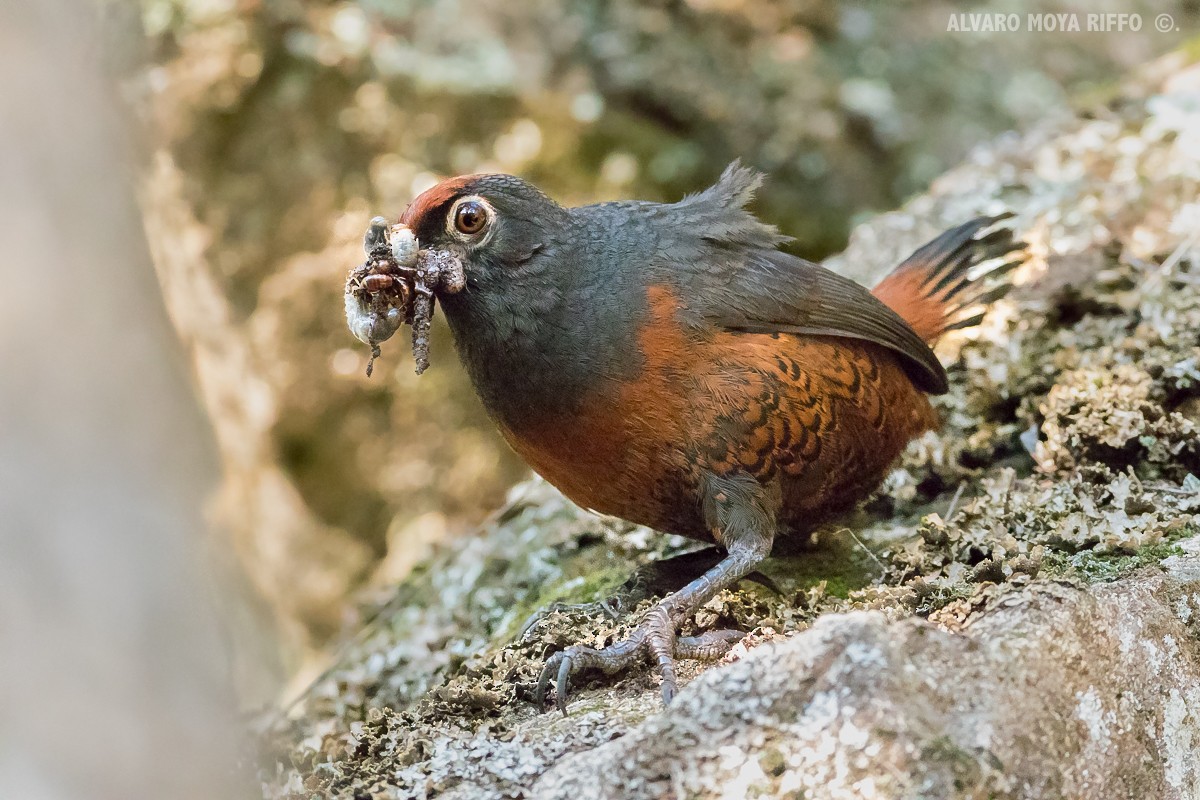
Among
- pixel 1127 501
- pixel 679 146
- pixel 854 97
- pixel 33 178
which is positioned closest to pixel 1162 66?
pixel 854 97

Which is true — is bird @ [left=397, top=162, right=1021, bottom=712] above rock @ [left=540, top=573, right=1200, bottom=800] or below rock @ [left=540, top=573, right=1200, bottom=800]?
above

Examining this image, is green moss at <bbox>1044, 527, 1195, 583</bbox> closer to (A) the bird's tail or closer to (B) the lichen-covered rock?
(B) the lichen-covered rock

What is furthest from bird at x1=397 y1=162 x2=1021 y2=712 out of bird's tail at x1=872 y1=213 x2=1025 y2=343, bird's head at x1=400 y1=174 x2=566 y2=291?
bird's tail at x1=872 y1=213 x2=1025 y2=343

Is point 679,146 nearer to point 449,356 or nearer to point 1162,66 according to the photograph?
point 449,356

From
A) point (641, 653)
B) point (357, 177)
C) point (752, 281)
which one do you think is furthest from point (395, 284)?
point (357, 177)

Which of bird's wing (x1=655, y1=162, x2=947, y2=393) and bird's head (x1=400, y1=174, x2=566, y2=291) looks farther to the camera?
bird's wing (x1=655, y1=162, x2=947, y2=393)

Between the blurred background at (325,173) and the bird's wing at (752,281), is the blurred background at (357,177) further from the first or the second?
the bird's wing at (752,281)

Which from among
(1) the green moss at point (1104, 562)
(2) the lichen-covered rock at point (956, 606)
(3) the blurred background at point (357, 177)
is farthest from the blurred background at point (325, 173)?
(1) the green moss at point (1104, 562)
